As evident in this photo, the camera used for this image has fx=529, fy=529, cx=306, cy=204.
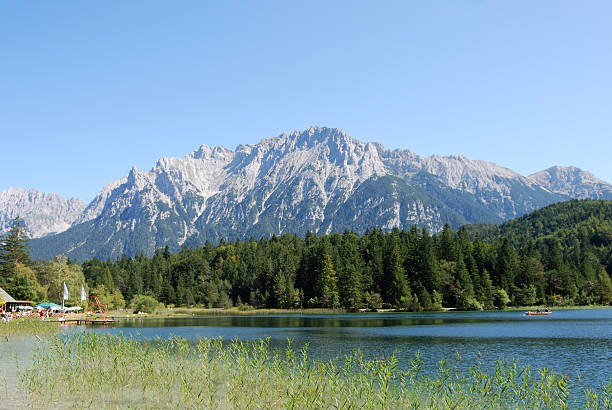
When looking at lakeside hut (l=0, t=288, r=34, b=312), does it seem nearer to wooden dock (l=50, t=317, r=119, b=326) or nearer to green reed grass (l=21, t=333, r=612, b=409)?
wooden dock (l=50, t=317, r=119, b=326)

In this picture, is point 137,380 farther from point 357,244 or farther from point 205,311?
point 357,244

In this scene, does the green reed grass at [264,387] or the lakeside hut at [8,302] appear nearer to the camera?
the green reed grass at [264,387]

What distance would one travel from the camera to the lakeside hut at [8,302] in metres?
107

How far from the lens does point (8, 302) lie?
112812 mm

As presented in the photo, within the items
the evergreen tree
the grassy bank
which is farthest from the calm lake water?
the evergreen tree

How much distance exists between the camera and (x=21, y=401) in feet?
91.5

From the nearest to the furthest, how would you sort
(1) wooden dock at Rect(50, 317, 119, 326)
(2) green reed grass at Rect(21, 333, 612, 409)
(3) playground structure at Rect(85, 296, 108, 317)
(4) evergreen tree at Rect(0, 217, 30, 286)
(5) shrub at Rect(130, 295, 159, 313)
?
(2) green reed grass at Rect(21, 333, 612, 409) < (1) wooden dock at Rect(50, 317, 119, 326) < (4) evergreen tree at Rect(0, 217, 30, 286) < (3) playground structure at Rect(85, 296, 108, 317) < (5) shrub at Rect(130, 295, 159, 313)

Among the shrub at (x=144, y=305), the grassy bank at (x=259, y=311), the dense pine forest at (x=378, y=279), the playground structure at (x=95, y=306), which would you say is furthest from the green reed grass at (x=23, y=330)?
the shrub at (x=144, y=305)

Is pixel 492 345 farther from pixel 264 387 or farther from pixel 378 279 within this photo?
pixel 378 279

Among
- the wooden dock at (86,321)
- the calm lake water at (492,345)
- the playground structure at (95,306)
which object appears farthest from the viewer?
the playground structure at (95,306)

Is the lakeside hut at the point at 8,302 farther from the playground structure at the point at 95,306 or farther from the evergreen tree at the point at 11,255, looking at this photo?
the playground structure at the point at 95,306

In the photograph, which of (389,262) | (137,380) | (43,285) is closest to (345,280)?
(389,262)

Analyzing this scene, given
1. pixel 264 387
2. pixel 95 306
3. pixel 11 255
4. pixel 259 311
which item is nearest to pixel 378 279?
pixel 259 311

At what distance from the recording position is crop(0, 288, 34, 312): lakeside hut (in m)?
107
